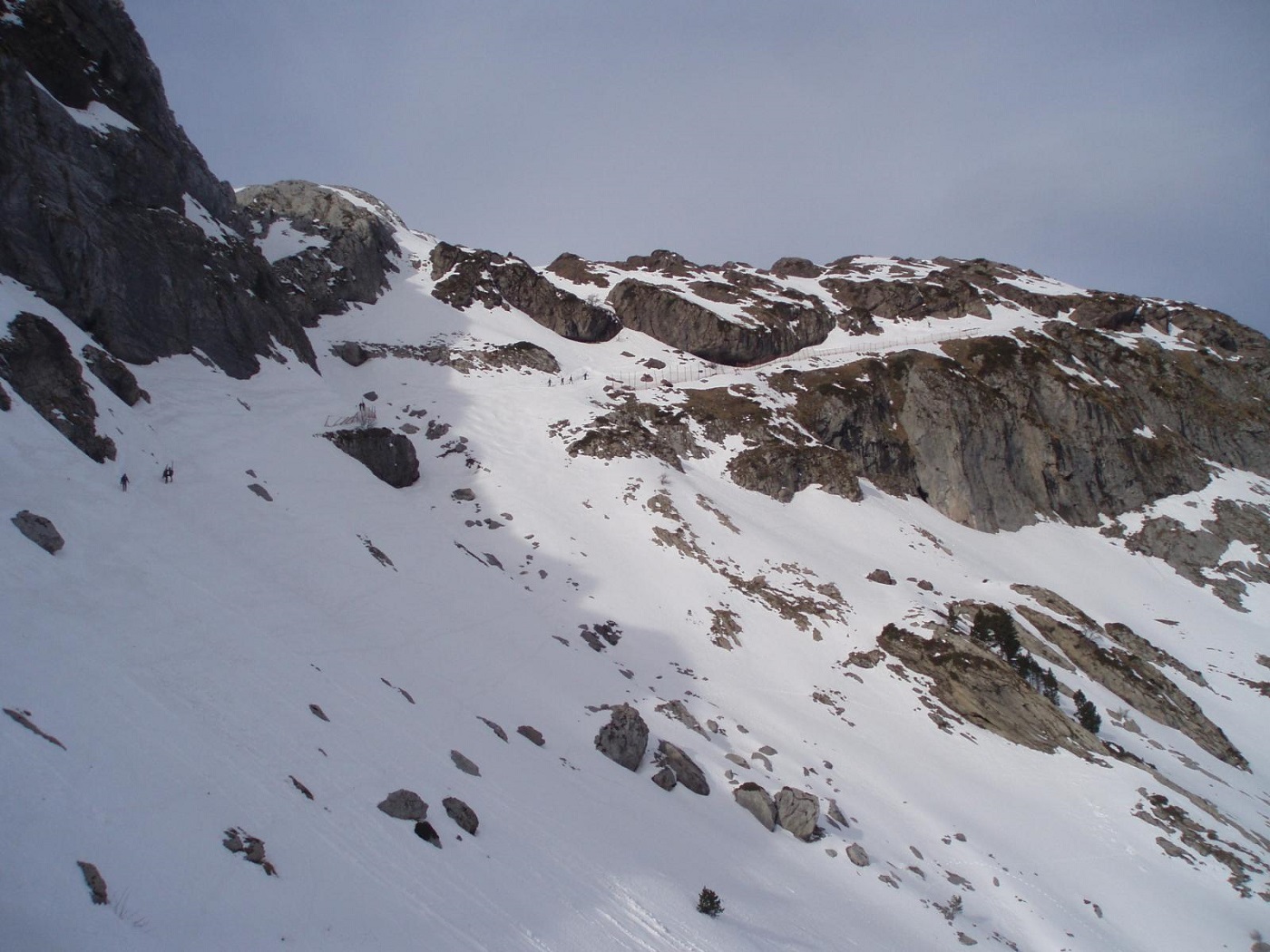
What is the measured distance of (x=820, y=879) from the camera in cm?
1539

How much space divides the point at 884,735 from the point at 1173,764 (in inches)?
634

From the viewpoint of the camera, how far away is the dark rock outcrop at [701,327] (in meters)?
71.4

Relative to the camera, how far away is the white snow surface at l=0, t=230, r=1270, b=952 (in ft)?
25.6

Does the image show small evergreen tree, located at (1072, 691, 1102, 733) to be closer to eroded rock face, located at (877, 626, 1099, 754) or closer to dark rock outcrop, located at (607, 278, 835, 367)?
eroded rock face, located at (877, 626, 1099, 754)

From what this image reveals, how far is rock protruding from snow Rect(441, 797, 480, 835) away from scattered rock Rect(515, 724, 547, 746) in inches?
189

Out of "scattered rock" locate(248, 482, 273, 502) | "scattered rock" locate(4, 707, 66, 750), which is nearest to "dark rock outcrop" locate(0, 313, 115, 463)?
"scattered rock" locate(248, 482, 273, 502)

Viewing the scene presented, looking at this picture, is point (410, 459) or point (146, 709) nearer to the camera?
point (146, 709)

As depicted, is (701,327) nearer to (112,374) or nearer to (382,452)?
(382,452)

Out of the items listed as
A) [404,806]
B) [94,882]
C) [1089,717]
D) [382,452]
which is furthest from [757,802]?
[382,452]

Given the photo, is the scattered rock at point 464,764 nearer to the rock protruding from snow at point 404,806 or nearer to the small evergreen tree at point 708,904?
the rock protruding from snow at point 404,806

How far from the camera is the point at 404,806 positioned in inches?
401

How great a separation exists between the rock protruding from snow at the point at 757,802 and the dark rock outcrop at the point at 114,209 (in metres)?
27.5

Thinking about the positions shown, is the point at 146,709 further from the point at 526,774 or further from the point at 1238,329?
the point at 1238,329

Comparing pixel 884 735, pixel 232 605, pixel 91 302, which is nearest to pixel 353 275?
pixel 91 302
